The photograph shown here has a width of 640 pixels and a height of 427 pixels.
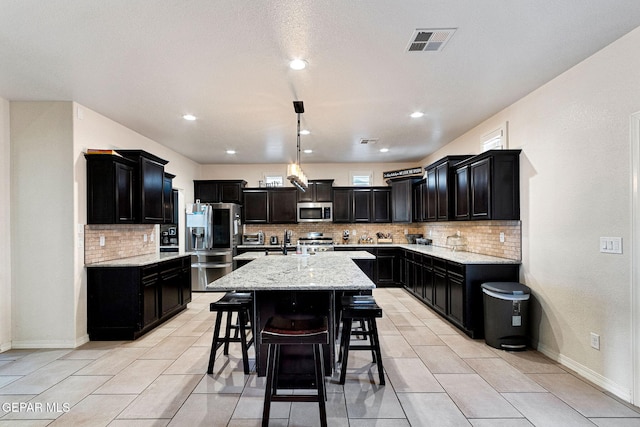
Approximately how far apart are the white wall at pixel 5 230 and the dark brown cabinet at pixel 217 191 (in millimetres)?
3601

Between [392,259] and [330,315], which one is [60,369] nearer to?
[330,315]

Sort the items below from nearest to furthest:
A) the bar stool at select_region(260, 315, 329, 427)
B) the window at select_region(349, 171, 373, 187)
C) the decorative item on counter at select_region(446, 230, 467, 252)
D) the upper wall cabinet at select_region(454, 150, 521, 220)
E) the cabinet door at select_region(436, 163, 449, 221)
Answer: the bar stool at select_region(260, 315, 329, 427)
the upper wall cabinet at select_region(454, 150, 521, 220)
the cabinet door at select_region(436, 163, 449, 221)
the decorative item on counter at select_region(446, 230, 467, 252)
the window at select_region(349, 171, 373, 187)

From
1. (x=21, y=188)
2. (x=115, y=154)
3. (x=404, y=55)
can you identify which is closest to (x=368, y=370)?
(x=404, y=55)

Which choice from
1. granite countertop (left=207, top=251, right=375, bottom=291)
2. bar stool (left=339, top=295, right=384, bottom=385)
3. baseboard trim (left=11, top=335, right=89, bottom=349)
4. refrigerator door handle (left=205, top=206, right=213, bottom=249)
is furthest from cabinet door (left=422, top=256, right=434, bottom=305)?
baseboard trim (left=11, top=335, right=89, bottom=349)

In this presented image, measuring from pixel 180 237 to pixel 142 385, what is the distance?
416 cm

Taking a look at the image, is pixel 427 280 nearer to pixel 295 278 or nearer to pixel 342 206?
pixel 342 206

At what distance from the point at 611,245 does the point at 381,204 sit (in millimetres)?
4939

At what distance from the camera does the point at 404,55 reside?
2795mm

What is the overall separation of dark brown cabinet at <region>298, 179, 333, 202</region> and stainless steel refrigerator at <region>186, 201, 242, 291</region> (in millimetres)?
1648

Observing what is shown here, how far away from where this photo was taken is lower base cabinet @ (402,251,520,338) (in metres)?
3.87

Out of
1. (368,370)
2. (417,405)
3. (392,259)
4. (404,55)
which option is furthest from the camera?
(392,259)

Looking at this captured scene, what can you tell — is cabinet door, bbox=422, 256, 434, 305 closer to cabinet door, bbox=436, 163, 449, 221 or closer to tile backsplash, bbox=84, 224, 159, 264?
cabinet door, bbox=436, 163, 449, 221

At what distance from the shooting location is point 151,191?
4.59 meters

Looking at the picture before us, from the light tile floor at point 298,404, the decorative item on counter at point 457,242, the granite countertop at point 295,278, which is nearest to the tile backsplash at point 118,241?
the light tile floor at point 298,404
